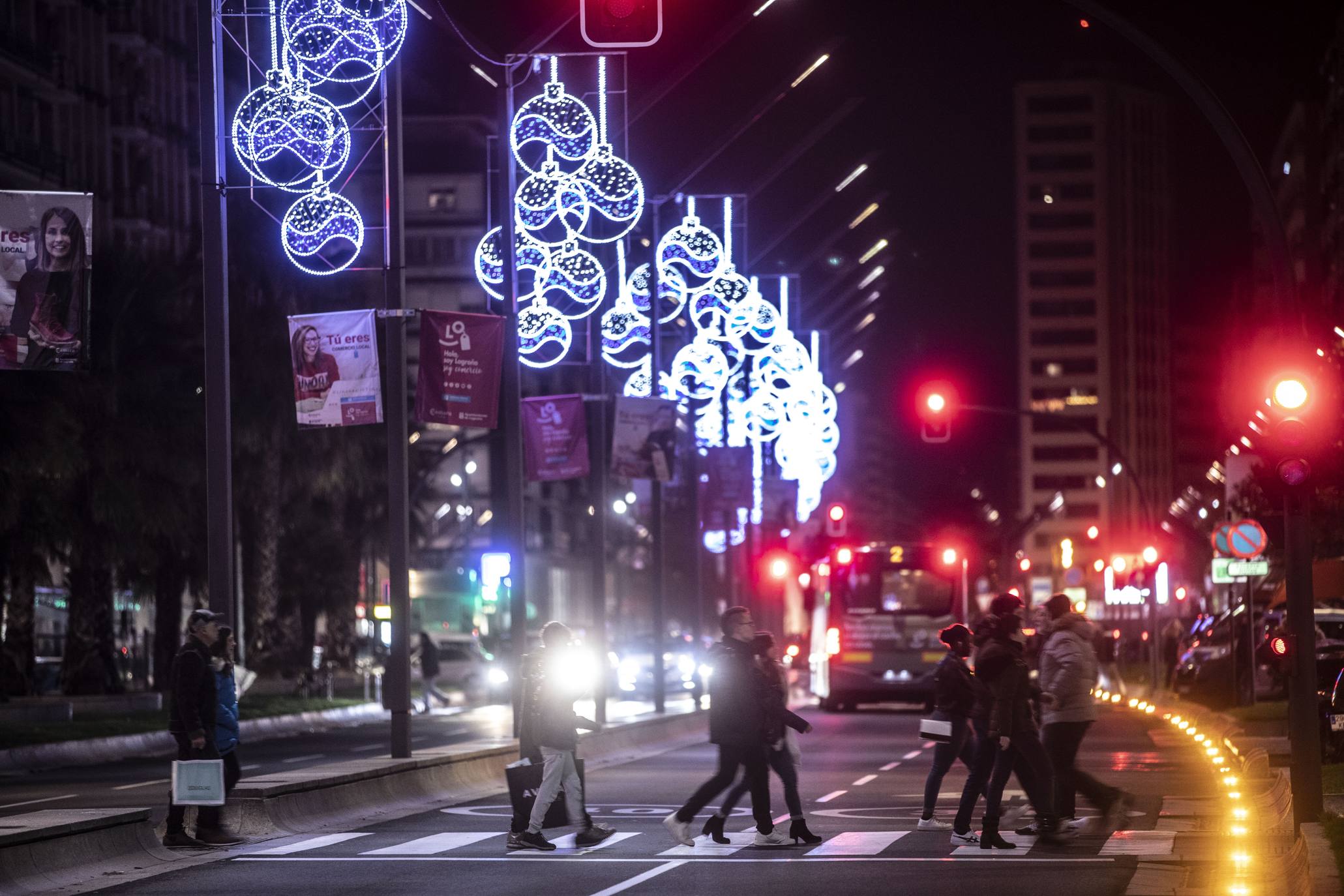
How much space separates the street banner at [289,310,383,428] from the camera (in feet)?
72.0

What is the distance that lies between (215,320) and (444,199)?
11248 centimetres

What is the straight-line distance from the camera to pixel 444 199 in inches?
5241

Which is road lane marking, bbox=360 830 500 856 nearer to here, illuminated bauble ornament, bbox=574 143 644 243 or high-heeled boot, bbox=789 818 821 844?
high-heeled boot, bbox=789 818 821 844

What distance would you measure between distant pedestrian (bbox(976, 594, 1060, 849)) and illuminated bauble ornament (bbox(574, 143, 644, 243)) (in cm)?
1520

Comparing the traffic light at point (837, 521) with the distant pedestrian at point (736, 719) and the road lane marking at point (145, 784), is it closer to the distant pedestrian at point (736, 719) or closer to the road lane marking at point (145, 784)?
the road lane marking at point (145, 784)

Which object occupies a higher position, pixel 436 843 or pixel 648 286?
pixel 648 286

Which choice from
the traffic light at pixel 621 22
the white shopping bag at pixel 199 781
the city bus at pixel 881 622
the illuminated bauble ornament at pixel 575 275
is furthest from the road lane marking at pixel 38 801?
the city bus at pixel 881 622

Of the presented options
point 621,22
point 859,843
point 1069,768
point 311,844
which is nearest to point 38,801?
point 311,844

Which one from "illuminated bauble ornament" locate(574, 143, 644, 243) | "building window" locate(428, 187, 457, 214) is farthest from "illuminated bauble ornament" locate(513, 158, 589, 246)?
"building window" locate(428, 187, 457, 214)

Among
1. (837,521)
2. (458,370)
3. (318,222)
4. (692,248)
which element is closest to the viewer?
(458,370)

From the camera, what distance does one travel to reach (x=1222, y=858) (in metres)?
15.9

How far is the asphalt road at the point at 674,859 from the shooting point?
50.4ft

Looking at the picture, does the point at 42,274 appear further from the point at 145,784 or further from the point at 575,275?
the point at 575,275

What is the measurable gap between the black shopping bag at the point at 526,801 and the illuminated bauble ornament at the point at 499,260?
34.4 ft
